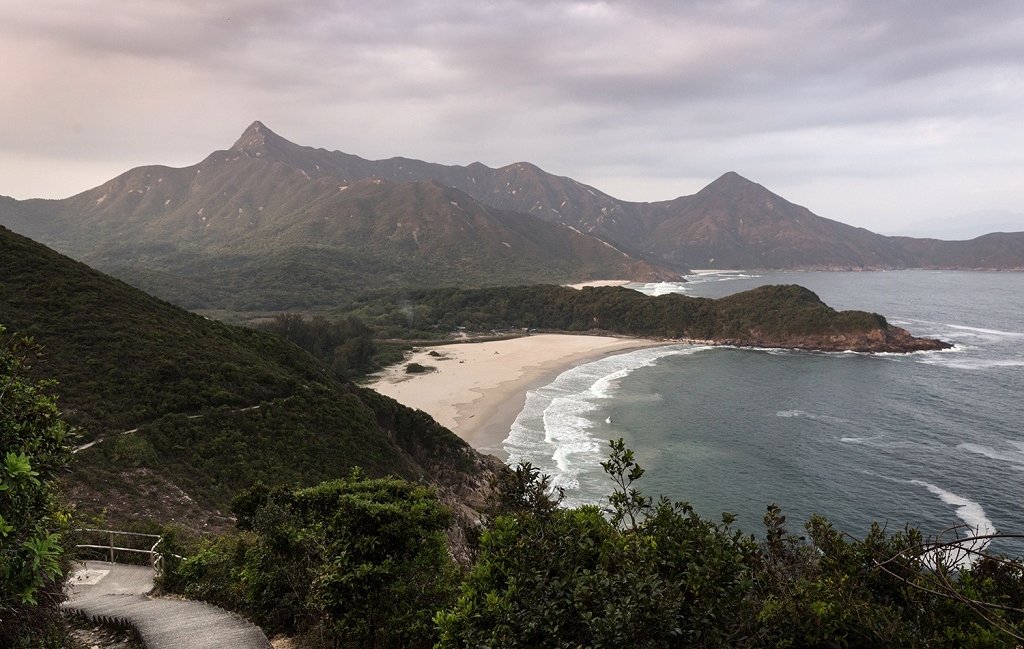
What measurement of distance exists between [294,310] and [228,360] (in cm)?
11903

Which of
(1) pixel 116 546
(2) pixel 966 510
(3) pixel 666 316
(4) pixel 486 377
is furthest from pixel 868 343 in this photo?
(1) pixel 116 546

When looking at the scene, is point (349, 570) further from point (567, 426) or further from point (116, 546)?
point (567, 426)

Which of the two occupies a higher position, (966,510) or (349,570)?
(349,570)

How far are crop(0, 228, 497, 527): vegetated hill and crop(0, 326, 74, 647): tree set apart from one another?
51.6ft

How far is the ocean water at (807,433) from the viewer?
34500 millimetres

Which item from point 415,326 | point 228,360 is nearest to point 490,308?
point 415,326

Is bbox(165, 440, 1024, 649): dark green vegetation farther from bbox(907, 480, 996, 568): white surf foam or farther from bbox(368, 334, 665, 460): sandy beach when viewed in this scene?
bbox(368, 334, 665, 460): sandy beach

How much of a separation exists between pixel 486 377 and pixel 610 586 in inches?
2658

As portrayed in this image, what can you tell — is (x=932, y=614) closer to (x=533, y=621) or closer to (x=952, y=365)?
(x=533, y=621)

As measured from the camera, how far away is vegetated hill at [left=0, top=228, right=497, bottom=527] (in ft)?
75.1

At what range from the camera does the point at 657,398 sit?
61.1 m

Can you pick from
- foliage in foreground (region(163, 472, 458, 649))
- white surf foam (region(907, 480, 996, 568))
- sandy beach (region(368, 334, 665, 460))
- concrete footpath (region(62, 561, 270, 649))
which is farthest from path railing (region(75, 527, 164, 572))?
white surf foam (region(907, 480, 996, 568))

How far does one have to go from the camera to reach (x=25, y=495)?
20.4ft

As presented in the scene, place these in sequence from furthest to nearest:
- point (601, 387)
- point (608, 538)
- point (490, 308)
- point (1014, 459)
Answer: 1. point (490, 308)
2. point (601, 387)
3. point (1014, 459)
4. point (608, 538)
